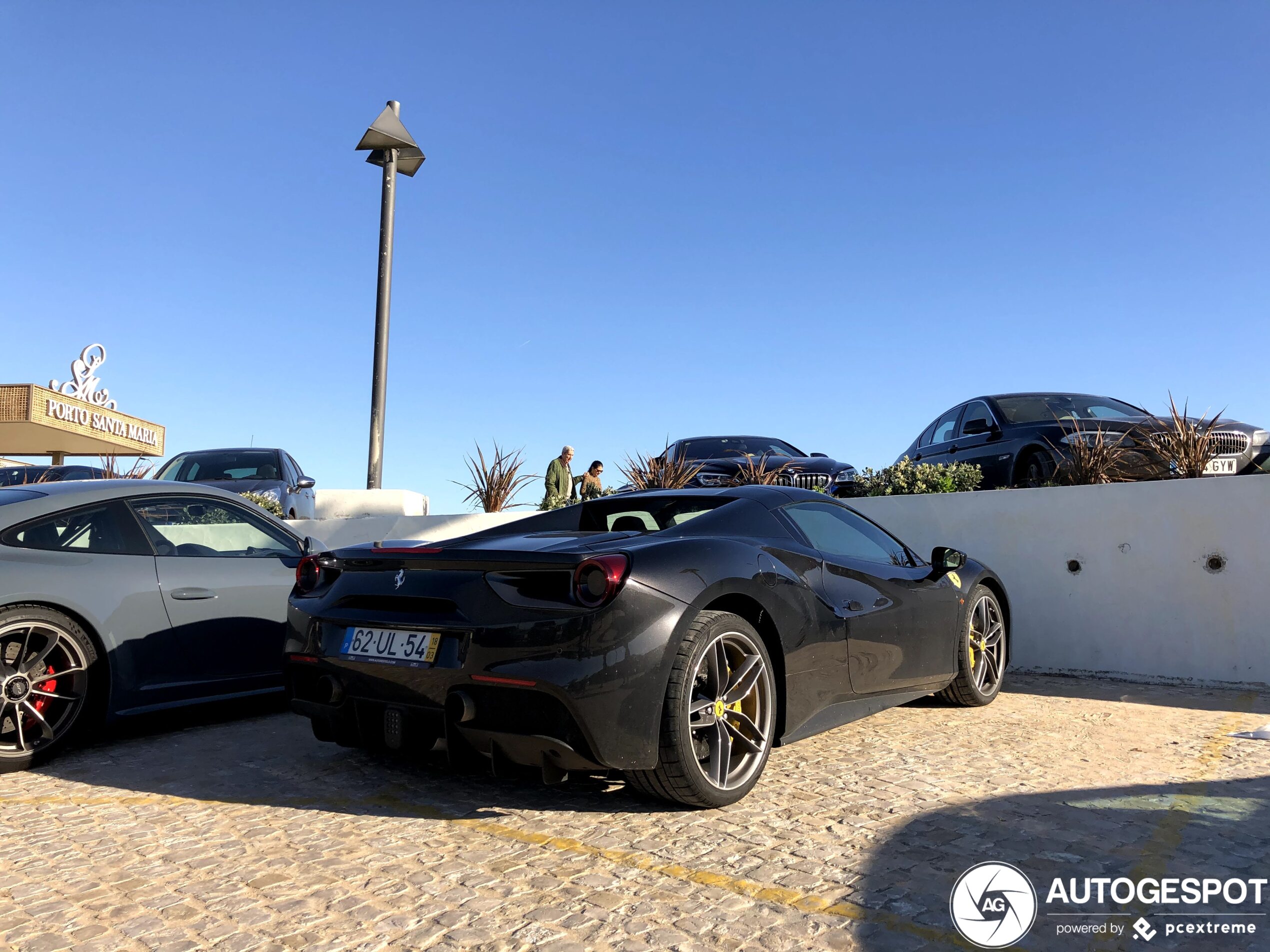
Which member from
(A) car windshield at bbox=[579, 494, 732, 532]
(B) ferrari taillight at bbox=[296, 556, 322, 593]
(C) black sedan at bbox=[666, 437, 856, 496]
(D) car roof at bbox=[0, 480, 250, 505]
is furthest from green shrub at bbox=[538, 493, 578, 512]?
(B) ferrari taillight at bbox=[296, 556, 322, 593]

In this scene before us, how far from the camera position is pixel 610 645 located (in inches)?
132

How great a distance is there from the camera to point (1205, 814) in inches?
144

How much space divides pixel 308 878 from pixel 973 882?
2090mm

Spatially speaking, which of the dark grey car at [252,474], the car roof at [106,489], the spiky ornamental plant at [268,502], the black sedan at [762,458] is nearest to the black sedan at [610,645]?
the car roof at [106,489]

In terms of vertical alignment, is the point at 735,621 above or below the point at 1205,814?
above

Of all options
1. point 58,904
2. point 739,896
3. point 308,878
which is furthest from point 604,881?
point 58,904

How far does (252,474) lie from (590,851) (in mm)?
10634

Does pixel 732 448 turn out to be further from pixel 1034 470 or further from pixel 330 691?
pixel 330 691

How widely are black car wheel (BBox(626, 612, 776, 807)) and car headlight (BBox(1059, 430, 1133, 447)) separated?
6.45 metres

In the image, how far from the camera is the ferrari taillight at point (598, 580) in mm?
3398

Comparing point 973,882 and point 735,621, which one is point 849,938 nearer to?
point 973,882

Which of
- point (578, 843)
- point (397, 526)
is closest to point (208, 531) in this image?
point (578, 843)

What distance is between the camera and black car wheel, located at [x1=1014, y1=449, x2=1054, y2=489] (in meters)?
9.84

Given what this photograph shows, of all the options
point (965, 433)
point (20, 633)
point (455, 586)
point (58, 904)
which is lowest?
point (58, 904)
